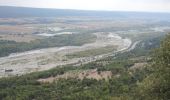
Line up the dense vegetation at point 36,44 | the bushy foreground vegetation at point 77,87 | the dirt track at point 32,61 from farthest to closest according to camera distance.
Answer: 1. the dense vegetation at point 36,44
2. the dirt track at point 32,61
3. the bushy foreground vegetation at point 77,87

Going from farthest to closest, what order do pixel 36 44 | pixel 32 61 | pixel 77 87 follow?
pixel 36 44 < pixel 32 61 < pixel 77 87

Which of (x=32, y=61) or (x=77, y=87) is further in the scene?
(x=32, y=61)

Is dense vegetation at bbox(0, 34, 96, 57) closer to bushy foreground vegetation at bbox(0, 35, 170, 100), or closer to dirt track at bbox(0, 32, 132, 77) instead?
dirt track at bbox(0, 32, 132, 77)

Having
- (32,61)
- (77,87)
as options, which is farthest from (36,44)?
(77,87)

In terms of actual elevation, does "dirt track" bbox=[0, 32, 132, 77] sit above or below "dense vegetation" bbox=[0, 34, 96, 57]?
above

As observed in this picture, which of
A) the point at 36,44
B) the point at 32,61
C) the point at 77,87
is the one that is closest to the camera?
the point at 77,87

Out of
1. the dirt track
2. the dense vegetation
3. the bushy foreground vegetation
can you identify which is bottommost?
the dense vegetation

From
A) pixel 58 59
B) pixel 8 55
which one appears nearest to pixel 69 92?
pixel 58 59

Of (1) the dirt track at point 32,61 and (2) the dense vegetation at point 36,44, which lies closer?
(1) the dirt track at point 32,61


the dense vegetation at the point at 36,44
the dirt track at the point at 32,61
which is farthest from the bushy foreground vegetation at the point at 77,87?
the dense vegetation at the point at 36,44

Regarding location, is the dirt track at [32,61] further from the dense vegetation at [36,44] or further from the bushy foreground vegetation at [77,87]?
the bushy foreground vegetation at [77,87]

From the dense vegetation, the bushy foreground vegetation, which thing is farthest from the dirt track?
the bushy foreground vegetation

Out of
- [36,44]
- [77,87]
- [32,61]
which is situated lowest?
[36,44]

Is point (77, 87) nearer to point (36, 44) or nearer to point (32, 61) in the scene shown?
point (32, 61)
